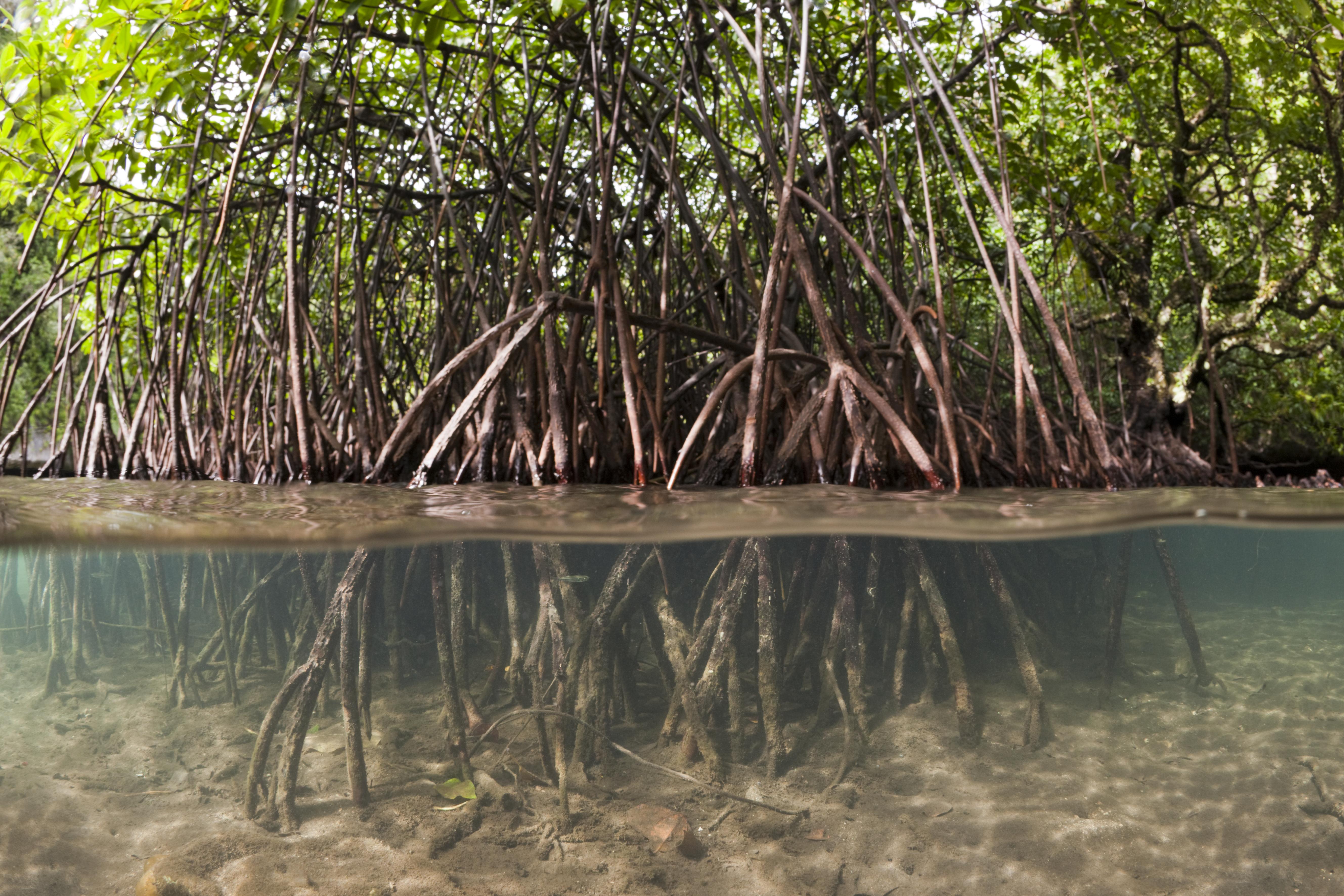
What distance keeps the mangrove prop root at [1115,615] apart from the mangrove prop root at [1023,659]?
354 millimetres

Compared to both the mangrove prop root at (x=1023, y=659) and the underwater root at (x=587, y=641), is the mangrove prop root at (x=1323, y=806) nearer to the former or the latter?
the underwater root at (x=587, y=641)

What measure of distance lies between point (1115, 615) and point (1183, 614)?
0.99 metres

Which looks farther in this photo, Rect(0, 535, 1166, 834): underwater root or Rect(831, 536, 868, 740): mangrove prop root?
Rect(831, 536, 868, 740): mangrove prop root

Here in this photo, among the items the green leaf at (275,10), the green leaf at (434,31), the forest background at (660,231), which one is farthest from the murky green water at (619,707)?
the green leaf at (434,31)

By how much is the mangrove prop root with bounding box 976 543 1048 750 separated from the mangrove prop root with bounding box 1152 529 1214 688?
2.27 ft

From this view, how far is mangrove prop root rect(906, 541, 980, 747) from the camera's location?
3.41m

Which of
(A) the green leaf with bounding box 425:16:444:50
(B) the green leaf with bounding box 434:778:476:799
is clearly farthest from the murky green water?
(A) the green leaf with bounding box 425:16:444:50

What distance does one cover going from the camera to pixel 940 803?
313 centimetres

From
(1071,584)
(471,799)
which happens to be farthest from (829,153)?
(471,799)

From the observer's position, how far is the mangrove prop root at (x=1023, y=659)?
3525 mm

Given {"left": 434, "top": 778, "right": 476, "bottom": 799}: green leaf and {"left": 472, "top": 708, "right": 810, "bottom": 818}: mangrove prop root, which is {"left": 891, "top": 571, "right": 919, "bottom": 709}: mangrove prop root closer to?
{"left": 472, "top": 708, "right": 810, "bottom": 818}: mangrove prop root

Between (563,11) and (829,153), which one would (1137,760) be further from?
(563,11)

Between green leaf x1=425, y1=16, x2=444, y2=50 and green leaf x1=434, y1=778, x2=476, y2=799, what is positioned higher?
green leaf x1=425, y1=16, x2=444, y2=50

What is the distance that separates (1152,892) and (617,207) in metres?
4.05
